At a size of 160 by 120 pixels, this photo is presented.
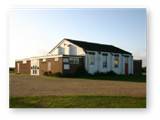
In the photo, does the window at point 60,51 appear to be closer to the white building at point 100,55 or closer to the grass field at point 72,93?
the white building at point 100,55

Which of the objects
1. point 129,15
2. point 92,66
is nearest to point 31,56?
point 92,66

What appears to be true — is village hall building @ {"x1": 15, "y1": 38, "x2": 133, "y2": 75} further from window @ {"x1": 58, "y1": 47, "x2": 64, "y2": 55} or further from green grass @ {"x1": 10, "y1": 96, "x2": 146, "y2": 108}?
green grass @ {"x1": 10, "y1": 96, "x2": 146, "y2": 108}

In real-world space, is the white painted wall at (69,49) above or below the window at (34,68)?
above

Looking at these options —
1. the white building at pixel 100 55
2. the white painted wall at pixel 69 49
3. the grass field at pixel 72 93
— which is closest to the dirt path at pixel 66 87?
the grass field at pixel 72 93

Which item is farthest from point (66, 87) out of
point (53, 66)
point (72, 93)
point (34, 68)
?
point (34, 68)

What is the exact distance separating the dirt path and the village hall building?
0.08 meters

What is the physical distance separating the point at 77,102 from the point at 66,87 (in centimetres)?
16

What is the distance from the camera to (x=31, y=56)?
2.91 metres

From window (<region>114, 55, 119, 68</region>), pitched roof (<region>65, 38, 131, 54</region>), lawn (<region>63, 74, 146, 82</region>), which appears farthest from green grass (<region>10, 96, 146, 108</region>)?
pitched roof (<region>65, 38, 131, 54</region>)

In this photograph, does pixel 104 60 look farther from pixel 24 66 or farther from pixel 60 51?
pixel 24 66

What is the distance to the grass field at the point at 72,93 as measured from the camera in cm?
289

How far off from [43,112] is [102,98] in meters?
0.51

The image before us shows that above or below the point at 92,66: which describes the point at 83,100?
below

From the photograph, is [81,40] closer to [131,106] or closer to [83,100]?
[83,100]
